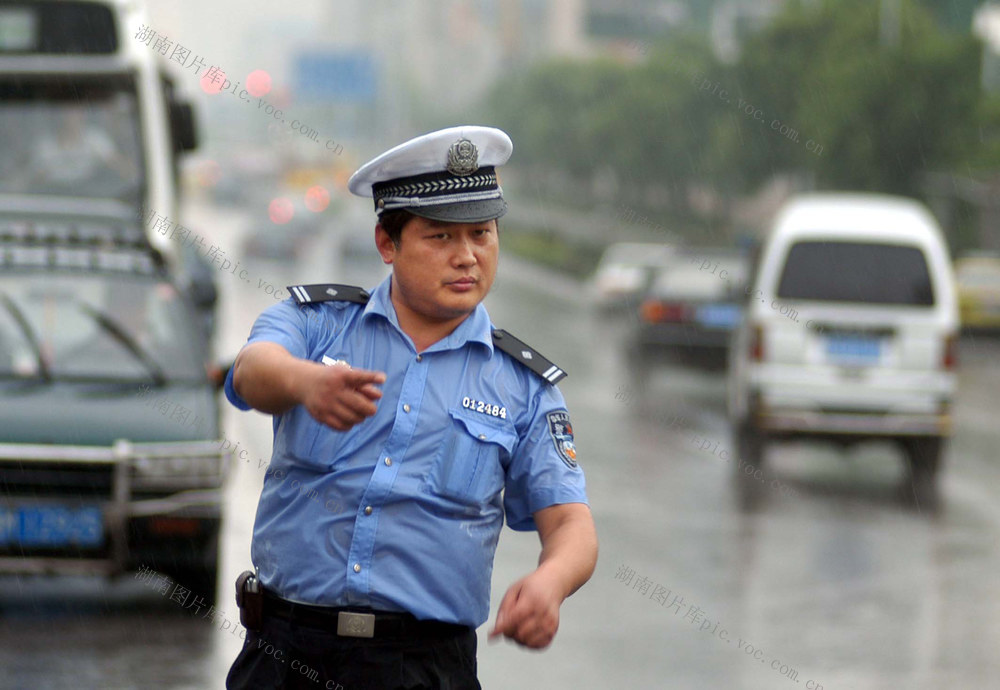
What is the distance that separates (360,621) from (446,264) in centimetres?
69

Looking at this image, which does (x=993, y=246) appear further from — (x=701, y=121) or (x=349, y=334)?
(x=349, y=334)

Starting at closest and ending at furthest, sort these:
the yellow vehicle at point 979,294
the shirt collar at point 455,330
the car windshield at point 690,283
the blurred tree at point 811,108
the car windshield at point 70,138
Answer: the shirt collar at point 455,330 → the car windshield at point 70,138 → the car windshield at point 690,283 → the yellow vehicle at point 979,294 → the blurred tree at point 811,108

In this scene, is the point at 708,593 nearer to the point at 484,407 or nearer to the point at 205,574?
the point at 205,574

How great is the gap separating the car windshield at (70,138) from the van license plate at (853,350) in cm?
569

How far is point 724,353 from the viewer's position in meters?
20.5

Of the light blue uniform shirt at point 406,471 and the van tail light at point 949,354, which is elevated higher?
the light blue uniform shirt at point 406,471

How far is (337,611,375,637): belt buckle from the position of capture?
3.15 m

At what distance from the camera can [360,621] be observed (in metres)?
3.15

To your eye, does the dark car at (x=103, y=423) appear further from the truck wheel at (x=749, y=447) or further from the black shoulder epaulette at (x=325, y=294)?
the truck wheel at (x=749, y=447)

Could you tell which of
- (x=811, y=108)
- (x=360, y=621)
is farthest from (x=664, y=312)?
(x=811, y=108)

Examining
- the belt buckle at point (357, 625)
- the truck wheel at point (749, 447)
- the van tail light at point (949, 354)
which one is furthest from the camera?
the truck wheel at point (749, 447)

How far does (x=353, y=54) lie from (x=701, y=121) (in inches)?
1442

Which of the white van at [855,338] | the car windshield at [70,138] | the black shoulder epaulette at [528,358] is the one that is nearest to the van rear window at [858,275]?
the white van at [855,338]

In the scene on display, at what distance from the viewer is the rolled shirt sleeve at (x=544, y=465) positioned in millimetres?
3215
